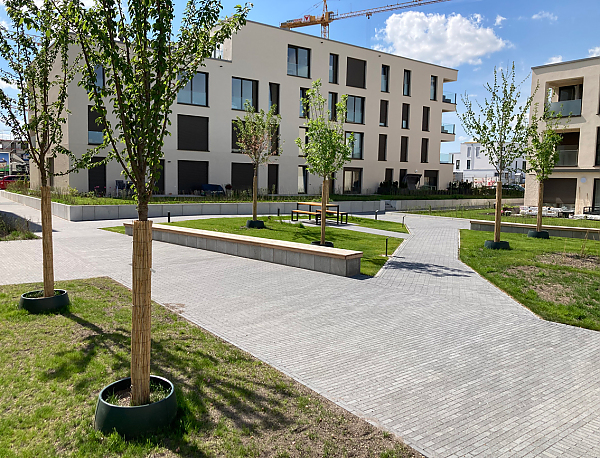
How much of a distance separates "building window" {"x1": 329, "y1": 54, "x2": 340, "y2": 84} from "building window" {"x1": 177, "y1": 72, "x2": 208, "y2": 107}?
11.2 metres

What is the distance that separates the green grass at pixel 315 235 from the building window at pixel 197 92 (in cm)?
1596

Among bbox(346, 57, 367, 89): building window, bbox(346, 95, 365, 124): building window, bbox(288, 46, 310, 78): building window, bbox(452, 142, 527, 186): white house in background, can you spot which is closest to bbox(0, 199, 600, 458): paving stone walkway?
bbox(288, 46, 310, 78): building window

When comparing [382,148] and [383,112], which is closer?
[383,112]

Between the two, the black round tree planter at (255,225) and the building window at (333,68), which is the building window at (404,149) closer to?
the building window at (333,68)

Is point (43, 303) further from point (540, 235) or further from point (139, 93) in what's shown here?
point (540, 235)

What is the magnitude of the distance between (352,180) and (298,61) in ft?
37.2

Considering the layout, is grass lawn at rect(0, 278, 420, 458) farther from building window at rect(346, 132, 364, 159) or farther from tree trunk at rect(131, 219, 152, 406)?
building window at rect(346, 132, 364, 159)

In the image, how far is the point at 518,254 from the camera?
507 inches

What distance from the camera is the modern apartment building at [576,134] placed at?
27.5 meters

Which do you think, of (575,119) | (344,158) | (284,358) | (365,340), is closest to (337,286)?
(365,340)

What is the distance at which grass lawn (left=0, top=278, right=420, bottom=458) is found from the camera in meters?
3.61

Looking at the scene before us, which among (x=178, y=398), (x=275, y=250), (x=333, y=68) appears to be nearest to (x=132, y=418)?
(x=178, y=398)

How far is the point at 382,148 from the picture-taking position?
142 ft

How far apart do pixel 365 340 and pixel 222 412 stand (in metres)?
2.59
